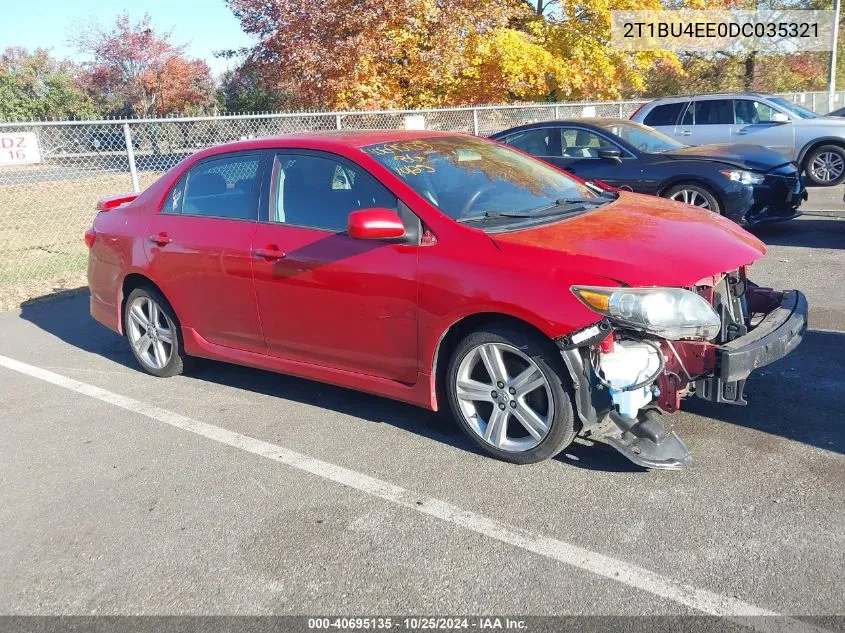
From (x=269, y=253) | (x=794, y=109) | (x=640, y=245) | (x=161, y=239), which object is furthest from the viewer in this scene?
(x=794, y=109)

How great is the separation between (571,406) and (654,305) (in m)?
0.62

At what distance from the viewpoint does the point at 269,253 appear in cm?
480

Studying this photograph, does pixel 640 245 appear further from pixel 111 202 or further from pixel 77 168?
pixel 77 168

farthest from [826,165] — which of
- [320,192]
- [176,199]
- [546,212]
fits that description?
[176,199]

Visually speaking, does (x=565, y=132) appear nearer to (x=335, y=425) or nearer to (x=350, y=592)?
(x=335, y=425)

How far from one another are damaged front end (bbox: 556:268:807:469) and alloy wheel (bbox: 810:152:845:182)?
10650 millimetres

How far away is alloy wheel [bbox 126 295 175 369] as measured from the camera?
5.82 meters

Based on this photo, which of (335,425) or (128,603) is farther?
(335,425)

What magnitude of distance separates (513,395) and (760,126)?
11183 millimetres

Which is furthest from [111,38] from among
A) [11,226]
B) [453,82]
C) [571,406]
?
[571,406]

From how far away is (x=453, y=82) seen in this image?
21.1m

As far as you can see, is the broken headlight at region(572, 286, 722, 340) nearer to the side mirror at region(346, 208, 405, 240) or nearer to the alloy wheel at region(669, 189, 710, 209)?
the side mirror at region(346, 208, 405, 240)

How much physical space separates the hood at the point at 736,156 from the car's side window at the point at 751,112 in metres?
3.48

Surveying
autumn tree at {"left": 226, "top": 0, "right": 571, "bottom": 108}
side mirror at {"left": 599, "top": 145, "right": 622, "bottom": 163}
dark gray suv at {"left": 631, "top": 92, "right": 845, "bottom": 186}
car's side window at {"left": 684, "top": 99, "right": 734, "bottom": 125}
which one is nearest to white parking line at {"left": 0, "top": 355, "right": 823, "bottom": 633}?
side mirror at {"left": 599, "top": 145, "right": 622, "bottom": 163}
